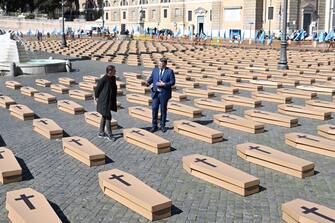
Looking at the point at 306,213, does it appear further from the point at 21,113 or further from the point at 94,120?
the point at 21,113

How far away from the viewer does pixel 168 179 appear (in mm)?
9117

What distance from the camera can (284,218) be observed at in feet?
23.5

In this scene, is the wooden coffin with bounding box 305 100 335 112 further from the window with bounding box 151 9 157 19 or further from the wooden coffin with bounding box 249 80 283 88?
the window with bounding box 151 9 157 19

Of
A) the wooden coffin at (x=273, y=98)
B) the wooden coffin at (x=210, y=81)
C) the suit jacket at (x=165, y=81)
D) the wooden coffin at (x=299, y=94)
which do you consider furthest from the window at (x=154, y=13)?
the suit jacket at (x=165, y=81)

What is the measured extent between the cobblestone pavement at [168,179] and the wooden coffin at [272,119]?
0.29m

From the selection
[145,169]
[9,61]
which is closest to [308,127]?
[145,169]

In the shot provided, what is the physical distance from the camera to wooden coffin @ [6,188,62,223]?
687 centimetres

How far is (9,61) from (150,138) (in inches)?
789

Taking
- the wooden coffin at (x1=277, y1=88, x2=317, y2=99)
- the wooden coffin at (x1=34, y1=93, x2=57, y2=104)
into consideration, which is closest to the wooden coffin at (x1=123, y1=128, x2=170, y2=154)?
the wooden coffin at (x1=34, y1=93, x2=57, y2=104)

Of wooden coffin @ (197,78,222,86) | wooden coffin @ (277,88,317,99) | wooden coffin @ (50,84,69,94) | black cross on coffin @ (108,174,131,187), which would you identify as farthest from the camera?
wooden coffin @ (197,78,222,86)

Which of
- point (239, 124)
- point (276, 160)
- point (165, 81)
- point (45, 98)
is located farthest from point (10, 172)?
point (45, 98)

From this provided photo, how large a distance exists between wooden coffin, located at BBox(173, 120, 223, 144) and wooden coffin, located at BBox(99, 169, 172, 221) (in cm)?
358

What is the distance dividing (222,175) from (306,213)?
2039 millimetres

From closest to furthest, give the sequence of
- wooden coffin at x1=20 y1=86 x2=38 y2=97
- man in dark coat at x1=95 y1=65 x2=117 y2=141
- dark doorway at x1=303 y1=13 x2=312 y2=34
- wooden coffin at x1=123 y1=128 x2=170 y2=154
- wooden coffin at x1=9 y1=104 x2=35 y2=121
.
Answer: wooden coffin at x1=123 y1=128 x2=170 y2=154, man in dark coat at x1=95 y1=65 x2=117 y2=141, wooden coffin at x1=9 y1=104 x2=35 y2=121, wooden coffin at x1=20 y1=86 x2=38 y2=97, dark doorway at x1=303 y1=13 x2=312 y2=34
